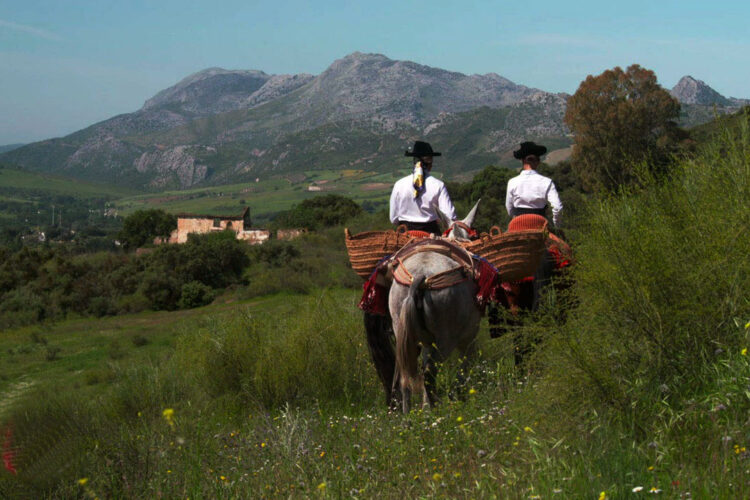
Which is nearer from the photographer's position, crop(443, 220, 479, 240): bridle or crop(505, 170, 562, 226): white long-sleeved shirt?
crop(443, 220, 479, 240): bridle

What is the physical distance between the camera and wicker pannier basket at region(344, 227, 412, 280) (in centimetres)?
848

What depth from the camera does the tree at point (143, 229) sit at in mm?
86625

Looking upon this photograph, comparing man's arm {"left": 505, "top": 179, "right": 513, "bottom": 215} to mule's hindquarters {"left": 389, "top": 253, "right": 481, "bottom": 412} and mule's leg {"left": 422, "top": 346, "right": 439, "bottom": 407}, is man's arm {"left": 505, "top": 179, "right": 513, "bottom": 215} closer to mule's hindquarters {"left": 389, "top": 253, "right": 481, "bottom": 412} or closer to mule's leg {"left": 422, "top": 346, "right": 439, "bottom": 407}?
mule's hindquarters {"left": 389, "top": 253, "right": 481, "bottom": 412}

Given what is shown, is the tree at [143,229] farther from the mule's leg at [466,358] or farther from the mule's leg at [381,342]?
the mule's leg at [466,358]

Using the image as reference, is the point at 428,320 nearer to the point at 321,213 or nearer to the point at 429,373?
the point at 429,373

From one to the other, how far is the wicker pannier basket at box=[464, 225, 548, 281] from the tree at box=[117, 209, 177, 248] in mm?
82029

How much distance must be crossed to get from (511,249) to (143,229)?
84.1 m

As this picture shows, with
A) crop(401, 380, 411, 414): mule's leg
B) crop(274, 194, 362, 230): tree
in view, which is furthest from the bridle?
crop(274, 194, 362, 230): tree

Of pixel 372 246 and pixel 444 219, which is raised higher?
pixel 444 219

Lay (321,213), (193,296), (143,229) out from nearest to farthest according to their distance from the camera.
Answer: (193,296)
(321,213)
(143,229)

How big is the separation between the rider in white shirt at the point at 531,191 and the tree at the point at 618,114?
36.2 m

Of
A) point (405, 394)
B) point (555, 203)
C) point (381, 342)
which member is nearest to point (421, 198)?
point (555, 203)

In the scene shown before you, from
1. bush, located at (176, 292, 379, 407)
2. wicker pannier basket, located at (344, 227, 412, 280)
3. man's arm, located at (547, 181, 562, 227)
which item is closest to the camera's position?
wicker pannier basket, located at (344, 227, 412, 280)

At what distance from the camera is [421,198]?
8922mm
